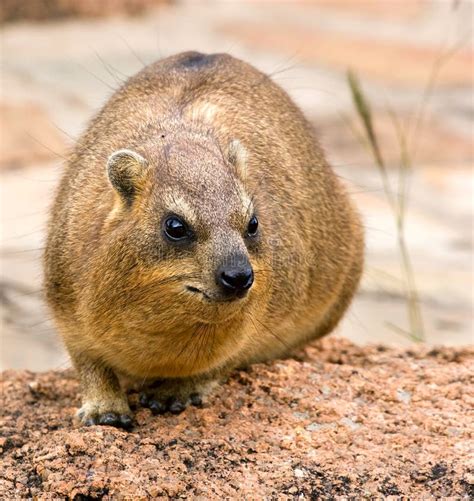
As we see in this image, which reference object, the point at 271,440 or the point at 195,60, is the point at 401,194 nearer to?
the point at 195,60

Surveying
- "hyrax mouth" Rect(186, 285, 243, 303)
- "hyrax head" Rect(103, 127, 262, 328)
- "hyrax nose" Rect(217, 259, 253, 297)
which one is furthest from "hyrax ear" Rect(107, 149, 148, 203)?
"hyrax nose" Rect(217, 259, 253, 297)

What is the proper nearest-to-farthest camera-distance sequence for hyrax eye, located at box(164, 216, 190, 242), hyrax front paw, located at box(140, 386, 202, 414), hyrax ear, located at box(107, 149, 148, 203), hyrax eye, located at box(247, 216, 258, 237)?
hyrax eye, located at box(164, 216, 190, 242) < hyrax eye, located at box(247, 216, 258, 237) < hyrax ear, located at box(107, 149, 148, 203) < hyrax front paw, located at box(140, 386, 202, 414)

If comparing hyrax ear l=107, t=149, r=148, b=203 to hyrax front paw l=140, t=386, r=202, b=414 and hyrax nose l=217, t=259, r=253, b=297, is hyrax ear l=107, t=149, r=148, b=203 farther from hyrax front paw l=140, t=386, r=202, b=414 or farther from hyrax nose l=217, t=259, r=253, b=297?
hyrax front paw l=140, t=386, r=202, b=414

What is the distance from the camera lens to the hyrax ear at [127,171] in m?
5.11

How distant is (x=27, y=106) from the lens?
1184 cm

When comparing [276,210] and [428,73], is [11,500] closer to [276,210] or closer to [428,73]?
[276,210]

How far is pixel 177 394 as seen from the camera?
5406 millimetres

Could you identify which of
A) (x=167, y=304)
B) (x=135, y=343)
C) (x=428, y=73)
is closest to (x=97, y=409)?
(x=135, y=343)

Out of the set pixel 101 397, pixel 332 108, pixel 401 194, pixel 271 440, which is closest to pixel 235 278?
pixel 271 440

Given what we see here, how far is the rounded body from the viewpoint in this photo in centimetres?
482

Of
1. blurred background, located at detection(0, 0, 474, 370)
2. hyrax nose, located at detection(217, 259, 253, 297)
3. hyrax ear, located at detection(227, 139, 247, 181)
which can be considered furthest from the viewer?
blurred background, located at detection(0, 0, 474, 370)

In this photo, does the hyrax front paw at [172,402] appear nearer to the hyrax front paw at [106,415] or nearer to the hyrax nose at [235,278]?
the hyrax front paw at [106,415]

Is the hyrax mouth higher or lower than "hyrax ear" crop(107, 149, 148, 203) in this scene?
lower

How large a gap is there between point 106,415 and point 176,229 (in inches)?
41.1
